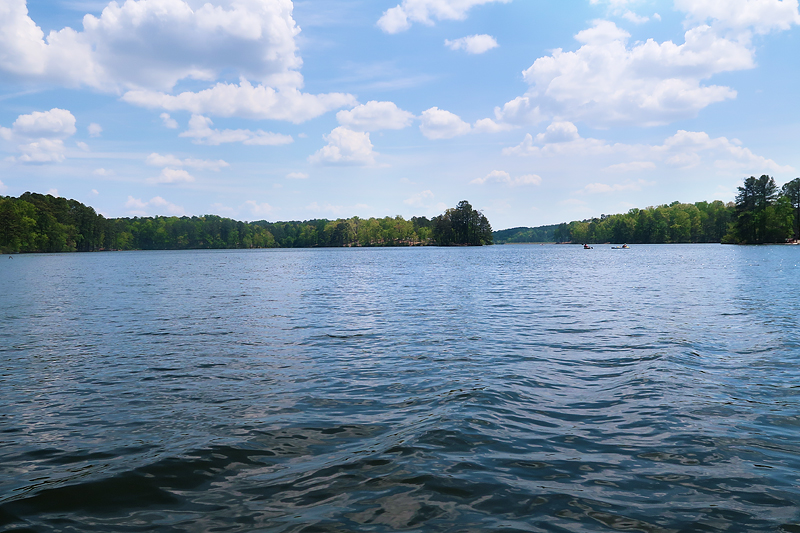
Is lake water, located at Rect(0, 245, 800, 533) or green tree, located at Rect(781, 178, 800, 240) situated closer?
lake water, located at Rect(0, 245, 800, 533)

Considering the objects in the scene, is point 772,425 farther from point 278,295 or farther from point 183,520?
point 278,295

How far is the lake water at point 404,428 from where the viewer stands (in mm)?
7098

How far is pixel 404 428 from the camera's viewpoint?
1041cm

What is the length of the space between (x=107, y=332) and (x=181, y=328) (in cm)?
331

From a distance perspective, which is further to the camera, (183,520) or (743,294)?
(743,294)

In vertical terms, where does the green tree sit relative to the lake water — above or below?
above

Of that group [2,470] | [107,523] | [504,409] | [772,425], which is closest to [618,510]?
[504,409]

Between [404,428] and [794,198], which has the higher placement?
[794,198]

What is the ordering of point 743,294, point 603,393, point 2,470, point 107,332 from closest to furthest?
point 2,470, point 603,393, point 107,332, point 743,294

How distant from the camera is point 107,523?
22.9ft

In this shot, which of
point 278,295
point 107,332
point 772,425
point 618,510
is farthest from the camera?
point 278,295

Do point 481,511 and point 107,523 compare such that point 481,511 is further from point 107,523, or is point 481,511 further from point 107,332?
point 107,332

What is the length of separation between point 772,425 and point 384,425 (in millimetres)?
8355

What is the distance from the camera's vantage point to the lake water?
710 cm
